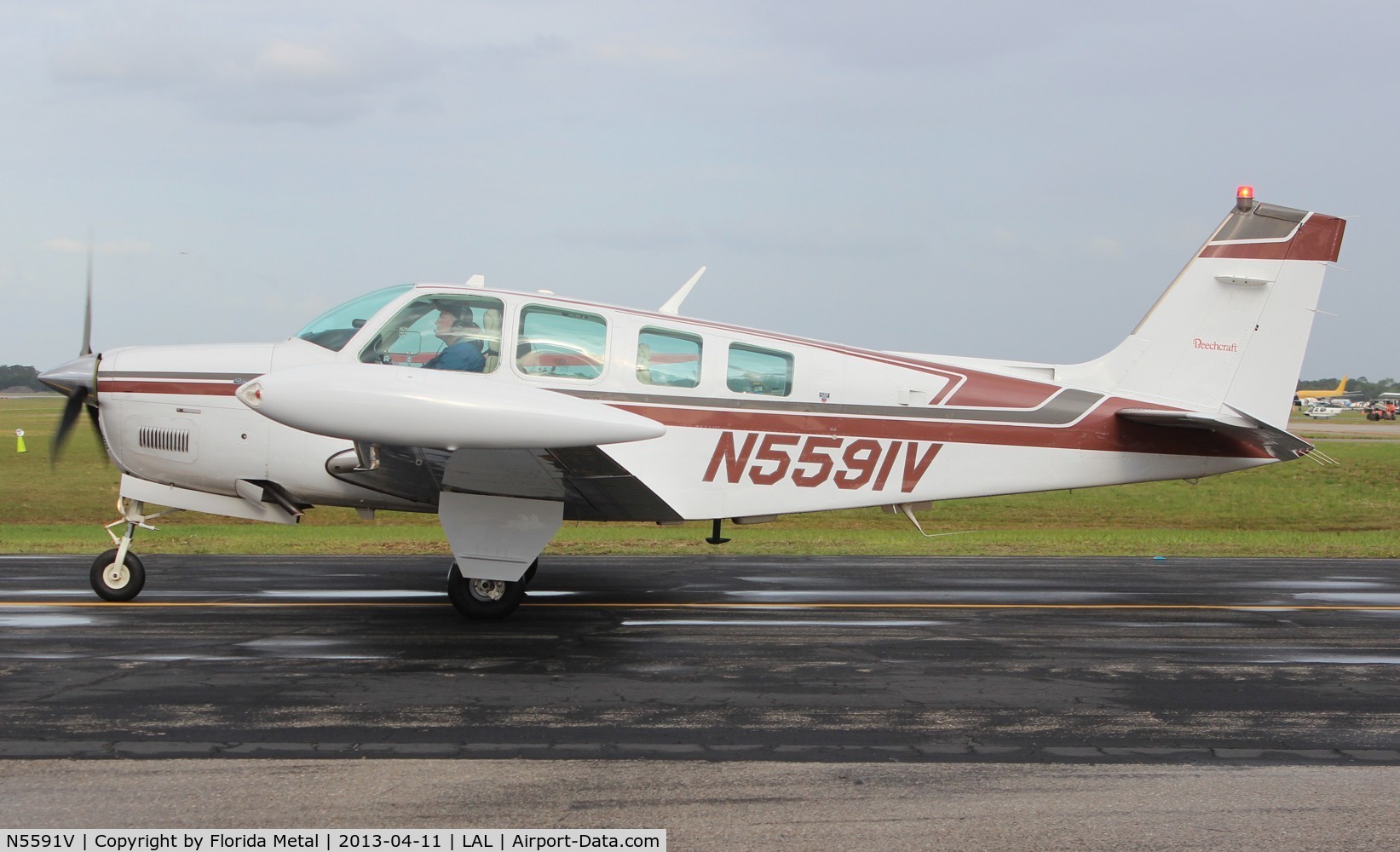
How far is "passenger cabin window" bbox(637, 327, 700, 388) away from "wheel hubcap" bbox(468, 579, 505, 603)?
2050 millimetres

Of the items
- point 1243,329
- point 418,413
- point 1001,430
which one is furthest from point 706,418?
point 1243,329

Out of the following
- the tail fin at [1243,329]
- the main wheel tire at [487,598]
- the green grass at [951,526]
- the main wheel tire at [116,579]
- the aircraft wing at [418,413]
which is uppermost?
the tail fin at [1243,329]

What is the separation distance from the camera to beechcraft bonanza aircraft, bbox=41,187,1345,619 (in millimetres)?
8734

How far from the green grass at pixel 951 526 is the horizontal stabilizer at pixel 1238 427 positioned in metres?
5.41

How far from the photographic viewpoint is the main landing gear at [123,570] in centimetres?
950

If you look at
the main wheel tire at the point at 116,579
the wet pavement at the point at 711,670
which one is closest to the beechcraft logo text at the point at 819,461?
the wet pavement at the point at 711,670

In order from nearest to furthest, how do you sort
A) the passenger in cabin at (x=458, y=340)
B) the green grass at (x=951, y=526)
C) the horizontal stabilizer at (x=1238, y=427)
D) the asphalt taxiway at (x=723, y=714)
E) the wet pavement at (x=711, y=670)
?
the asphalt taxiway at (x=723, y=714) < the wet pavement at (x=711, y=670) < the passenger in cabin at (x=458, y=340) < the horizontal stabilizer at (x=1238, y=427) < the green grass at (x=951, y=526)

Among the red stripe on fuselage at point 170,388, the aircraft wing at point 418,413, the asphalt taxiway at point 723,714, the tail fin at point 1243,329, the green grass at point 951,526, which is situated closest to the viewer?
the asphalt taxiway at point 723,714

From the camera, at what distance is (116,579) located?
955cm

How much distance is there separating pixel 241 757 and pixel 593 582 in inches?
242

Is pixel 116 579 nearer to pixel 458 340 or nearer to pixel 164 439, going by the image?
pixel 164 439

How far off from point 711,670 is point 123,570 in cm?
554

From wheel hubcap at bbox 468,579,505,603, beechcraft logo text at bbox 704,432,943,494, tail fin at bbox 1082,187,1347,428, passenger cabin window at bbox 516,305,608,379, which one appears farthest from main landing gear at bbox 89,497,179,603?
tail fin at bbox 1082,187,1347,428

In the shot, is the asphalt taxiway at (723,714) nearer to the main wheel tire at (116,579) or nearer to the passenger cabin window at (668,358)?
the main wheel tire at (116,579)
